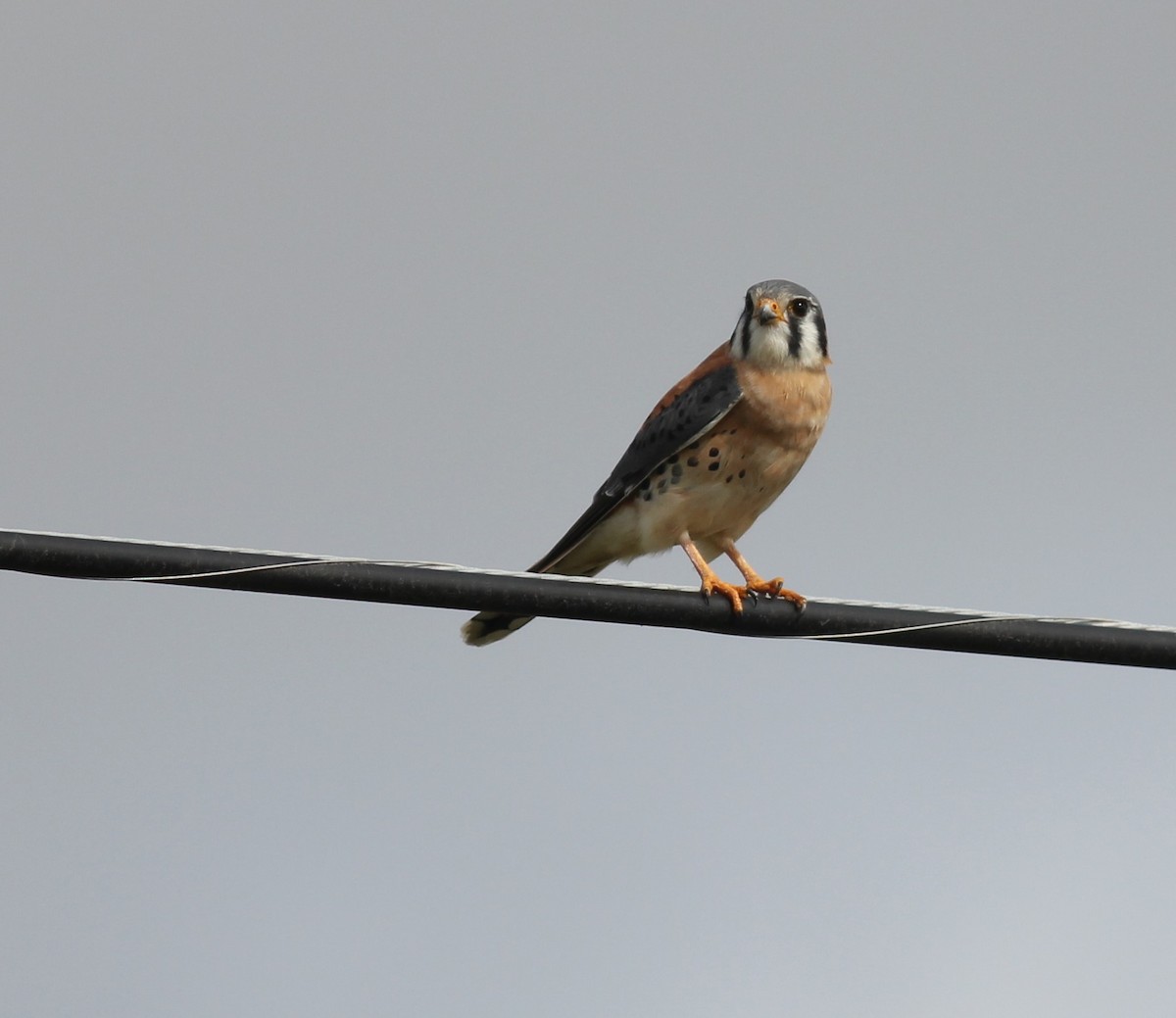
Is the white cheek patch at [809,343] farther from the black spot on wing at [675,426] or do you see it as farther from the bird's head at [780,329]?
the black spot on wing at [675,426]

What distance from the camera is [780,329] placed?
7.94 meters

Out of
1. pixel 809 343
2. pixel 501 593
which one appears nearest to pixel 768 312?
pixel 809 343

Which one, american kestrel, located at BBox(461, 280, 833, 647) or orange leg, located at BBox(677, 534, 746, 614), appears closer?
orange leg, located at BBox(677, 534, 746, 614)

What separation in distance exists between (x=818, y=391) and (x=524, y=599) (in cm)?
327

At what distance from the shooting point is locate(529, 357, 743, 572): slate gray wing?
25.4ft

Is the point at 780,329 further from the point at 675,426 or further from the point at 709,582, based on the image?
the point at 709,582

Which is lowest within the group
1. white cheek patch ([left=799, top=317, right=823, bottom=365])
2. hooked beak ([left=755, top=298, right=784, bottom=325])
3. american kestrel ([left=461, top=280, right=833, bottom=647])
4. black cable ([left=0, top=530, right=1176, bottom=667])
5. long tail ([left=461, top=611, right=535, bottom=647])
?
black cable ([left=0, top=530, right=1176, bottom=667])

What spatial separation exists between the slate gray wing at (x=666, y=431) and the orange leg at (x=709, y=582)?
1.15 feet

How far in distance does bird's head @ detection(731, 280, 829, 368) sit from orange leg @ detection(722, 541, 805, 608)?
84 centimetres

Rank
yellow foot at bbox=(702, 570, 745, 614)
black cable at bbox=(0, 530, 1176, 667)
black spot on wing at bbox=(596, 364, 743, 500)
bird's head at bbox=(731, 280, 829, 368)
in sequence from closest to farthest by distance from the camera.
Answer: black cable at bbox=(0, 530, 1176, 667) < yellow foot at bbox=(702, 570, 745, 614) < black spot on wing at bbox=(596, 364, 743, 500) < bird's head at bbox=(731, 280, 829, 368)

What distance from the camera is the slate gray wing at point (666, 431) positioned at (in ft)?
25.4

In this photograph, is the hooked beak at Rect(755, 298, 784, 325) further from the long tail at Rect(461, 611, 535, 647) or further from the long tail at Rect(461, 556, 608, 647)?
the long tail at Rect(461, 611, 535, 647)

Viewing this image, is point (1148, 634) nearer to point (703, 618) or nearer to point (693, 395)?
point (703, 618)

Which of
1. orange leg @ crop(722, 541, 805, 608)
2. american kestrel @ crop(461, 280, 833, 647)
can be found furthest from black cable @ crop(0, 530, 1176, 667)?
american kestrel @ crop(461, 280, 833, 647)
